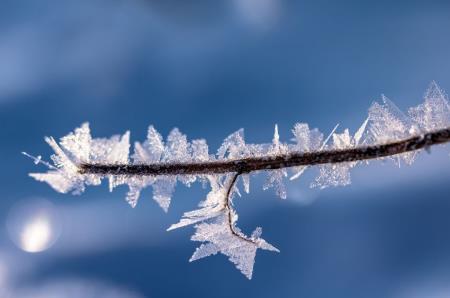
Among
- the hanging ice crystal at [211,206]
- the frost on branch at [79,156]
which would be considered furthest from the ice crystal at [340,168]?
the frost on branch at [79,156]

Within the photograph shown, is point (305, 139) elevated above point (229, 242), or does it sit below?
above

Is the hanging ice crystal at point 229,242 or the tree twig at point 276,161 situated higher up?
the tree twig at point 276,161

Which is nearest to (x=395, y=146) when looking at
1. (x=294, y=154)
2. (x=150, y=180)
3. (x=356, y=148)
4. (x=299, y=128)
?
(x=356, y=148)

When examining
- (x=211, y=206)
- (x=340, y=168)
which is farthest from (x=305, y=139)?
(x=211, y=206)

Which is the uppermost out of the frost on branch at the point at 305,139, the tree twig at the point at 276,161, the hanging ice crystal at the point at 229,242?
the frost on branch at the point at 305,139

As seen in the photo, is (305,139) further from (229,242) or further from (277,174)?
(229,242)

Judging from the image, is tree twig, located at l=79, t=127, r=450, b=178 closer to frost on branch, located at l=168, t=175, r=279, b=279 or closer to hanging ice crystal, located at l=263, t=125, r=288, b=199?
hanging ice crystal, located at l=263, t=125, r=288, b=199

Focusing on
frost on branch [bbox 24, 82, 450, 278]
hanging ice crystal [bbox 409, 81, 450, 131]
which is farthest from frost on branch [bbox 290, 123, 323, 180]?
hanging ice crystal [bbox 409, 81, 450, 131]

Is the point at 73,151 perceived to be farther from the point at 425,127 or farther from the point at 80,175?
the point at 425,127

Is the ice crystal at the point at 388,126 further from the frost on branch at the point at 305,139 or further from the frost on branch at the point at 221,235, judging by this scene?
the frost on branch at the point at 221,235
